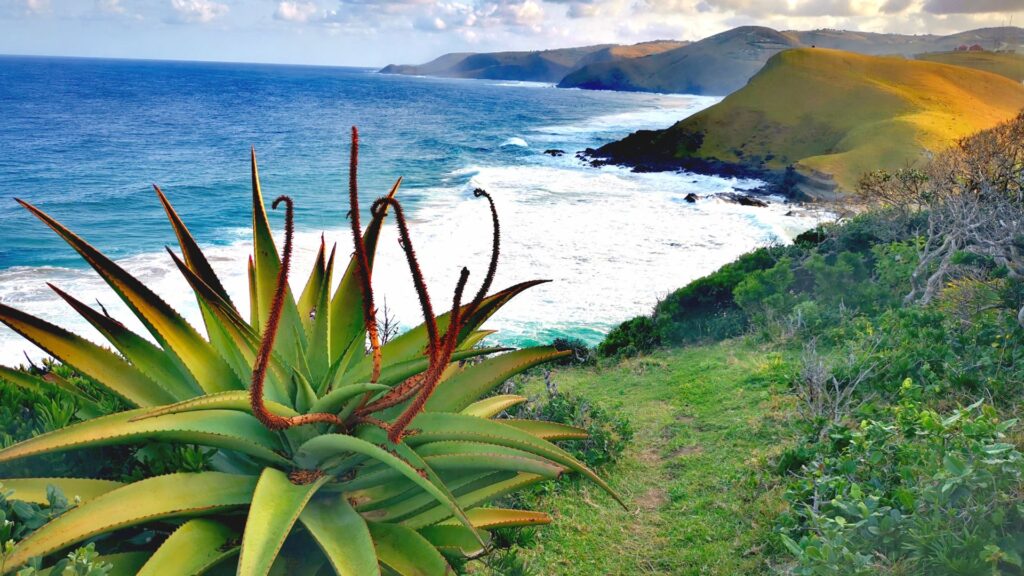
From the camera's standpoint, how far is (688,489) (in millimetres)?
6137

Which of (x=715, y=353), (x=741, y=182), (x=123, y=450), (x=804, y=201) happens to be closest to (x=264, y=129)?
(x=741, y=182)

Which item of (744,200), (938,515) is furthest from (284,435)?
(744,200)

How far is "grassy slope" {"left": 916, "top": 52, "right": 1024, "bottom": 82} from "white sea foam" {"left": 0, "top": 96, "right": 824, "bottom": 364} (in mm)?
47343

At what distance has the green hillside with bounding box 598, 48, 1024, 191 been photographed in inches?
1687

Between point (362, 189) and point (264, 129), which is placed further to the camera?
point (264, 129)

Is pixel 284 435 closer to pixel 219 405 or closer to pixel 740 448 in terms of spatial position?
pixel 219 405

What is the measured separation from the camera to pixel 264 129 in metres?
75.4

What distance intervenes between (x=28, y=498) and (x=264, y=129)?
79227 mm

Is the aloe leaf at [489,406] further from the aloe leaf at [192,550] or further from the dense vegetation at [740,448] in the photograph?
the aloe leaf at [192,550]

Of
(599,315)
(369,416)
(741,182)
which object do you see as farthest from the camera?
(741,182)

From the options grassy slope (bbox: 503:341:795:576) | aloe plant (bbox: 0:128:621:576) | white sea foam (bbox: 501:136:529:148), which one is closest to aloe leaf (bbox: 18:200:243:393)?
aloe plant (bbox: 0:128:621:576)

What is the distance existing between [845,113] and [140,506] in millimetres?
57333

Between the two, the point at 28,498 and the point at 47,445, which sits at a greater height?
the point at 47,445

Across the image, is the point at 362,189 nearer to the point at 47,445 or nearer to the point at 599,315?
the point at 599,315
